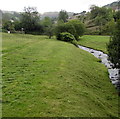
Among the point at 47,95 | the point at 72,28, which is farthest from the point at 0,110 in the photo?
the point at 72,28

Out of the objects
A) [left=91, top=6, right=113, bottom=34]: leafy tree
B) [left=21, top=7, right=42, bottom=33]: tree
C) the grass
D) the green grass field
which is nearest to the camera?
the green grass field

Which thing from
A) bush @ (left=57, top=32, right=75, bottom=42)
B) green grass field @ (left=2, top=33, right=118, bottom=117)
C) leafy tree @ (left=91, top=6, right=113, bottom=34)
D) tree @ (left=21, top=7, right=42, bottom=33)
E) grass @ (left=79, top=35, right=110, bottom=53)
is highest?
leafy tree @ (left=91, top=6, right=113, bottom=34)

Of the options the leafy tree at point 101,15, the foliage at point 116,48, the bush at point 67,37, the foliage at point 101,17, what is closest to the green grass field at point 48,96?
the foliage at point 116,48

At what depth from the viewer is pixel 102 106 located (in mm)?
15094

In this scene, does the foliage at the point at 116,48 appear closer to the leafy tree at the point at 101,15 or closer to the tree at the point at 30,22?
the leafy tree at the point at 101,15

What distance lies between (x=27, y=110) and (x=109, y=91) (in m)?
13.5

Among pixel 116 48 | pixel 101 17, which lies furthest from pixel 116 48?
pixel 101 17

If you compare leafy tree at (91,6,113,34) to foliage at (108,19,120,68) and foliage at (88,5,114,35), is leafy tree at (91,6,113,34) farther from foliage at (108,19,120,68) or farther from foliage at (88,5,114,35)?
foliage at (108,19,120,68)

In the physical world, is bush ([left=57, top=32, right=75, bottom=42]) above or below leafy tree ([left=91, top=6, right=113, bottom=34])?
below

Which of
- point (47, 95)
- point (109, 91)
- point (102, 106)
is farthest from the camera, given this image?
point (109, 91)

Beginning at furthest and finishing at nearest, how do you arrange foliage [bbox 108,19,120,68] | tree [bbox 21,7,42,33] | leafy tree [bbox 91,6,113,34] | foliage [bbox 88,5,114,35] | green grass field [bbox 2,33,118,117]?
leafy tree [bbox 91,6,113,34], foliage [bbox 88,5,114,35], tree [bbox 21,7,42,33], foliage [bbox 108,19,120,68], green grass field [bbox 2,33,118,117]

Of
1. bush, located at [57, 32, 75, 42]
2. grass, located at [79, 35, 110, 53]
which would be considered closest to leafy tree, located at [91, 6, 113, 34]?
grass, located at [79, 35, 110, 53]

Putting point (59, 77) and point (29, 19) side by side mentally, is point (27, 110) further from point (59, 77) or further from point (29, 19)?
point (29, 19)

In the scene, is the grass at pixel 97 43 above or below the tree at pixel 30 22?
below
